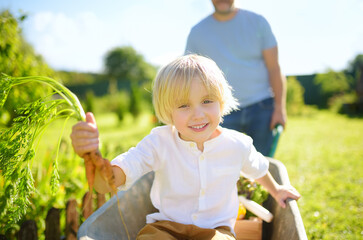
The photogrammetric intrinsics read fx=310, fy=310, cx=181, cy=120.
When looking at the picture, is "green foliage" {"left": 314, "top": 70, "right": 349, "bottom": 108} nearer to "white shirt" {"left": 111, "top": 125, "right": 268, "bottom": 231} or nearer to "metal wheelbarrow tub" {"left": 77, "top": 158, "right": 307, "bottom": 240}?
"metal wheelbarrow tub" {"left": 77, "top": 158, "right": 307, "bottom": 240}

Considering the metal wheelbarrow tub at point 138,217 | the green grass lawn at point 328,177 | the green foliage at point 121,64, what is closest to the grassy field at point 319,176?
the green grass lawn at point 328,177

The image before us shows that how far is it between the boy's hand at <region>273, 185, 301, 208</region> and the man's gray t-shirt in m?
0.93

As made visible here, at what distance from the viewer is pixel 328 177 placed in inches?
188

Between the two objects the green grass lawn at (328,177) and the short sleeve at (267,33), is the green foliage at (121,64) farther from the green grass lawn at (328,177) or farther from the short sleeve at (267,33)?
the short sleeve at (267,33)

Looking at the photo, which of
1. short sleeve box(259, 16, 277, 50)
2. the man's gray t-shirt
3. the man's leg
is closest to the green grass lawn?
the man's leg

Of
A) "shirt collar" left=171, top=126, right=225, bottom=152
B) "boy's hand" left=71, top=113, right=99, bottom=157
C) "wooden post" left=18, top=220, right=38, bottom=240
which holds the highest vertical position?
"boy's hand" left=71, top=113, right=99, bottom=157

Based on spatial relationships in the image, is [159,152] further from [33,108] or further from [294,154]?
[294,154]

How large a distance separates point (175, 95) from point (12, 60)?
1.52 metres

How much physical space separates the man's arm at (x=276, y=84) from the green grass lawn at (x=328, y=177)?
46.8 inches

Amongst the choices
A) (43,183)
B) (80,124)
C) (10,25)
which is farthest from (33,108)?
(43,183)

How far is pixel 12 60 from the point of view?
2301mm

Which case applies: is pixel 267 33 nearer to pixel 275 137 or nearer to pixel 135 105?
pixel 275 137

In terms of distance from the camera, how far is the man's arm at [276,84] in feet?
8.17

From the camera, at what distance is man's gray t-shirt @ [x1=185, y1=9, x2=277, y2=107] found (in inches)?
97.5
